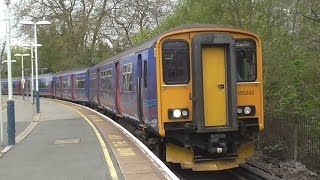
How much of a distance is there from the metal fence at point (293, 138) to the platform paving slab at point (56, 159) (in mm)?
5150

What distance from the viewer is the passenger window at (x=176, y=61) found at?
1134cm

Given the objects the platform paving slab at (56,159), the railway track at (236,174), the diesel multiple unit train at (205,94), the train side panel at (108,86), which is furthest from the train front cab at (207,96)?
the train side panel at (108,86)

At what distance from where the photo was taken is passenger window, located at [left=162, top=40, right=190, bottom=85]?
11.3 metres

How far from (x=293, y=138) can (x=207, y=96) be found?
13.4 feet

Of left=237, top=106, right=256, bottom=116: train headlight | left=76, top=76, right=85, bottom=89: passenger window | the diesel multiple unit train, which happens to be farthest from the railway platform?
left=76, top=76, right=85, bottom=89: passenger window

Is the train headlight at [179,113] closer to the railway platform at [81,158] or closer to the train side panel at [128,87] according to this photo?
the railway platform at [81,158]

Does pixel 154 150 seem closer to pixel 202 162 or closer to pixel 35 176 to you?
pixel 202 162

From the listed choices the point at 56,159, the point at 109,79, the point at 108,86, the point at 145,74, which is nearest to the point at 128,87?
the point at 145,74

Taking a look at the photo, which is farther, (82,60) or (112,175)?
(82,60)

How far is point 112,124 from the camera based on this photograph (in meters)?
20.4

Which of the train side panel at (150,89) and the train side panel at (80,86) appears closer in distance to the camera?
the train side panel at (150,89)

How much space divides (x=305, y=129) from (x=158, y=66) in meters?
4.70

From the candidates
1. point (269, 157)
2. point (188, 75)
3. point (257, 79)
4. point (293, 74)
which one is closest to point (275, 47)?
point (293, 74)

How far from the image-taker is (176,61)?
11.4 m
